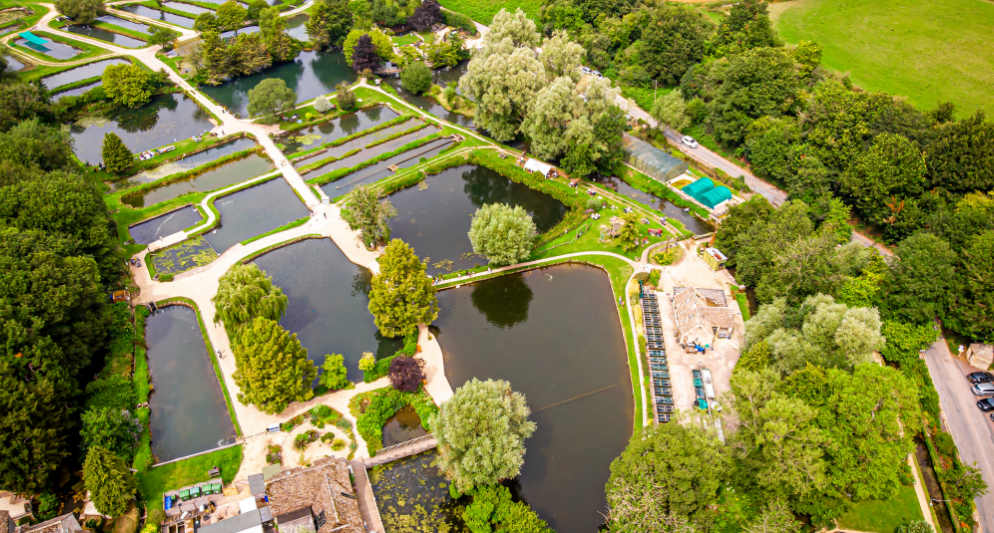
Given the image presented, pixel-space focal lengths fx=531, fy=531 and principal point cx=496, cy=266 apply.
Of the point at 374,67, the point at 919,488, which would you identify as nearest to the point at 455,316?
the point at 919,488

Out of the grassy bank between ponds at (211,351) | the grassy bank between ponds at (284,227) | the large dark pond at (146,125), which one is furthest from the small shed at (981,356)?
the large dark pond at (146,125)

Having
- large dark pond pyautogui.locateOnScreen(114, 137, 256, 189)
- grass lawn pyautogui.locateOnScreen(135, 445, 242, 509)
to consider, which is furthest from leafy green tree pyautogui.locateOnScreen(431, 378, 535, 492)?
large dark pond pyautogui.locateOnScreen(114, 137, 256, 189)

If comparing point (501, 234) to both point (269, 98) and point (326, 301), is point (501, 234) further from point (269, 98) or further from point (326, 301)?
point (269, 98)

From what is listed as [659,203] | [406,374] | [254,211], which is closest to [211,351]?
[406,374]

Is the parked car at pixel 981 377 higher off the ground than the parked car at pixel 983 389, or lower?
higher

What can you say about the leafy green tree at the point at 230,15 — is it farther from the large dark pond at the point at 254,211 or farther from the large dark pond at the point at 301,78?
the large dark pond at the point at 254,211

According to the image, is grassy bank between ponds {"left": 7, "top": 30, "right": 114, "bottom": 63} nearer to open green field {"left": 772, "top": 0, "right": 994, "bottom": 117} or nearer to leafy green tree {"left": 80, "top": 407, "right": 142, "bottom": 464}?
leafy green tree {"left": 80, "top": 407, "right": 142, "bottom": 464}
